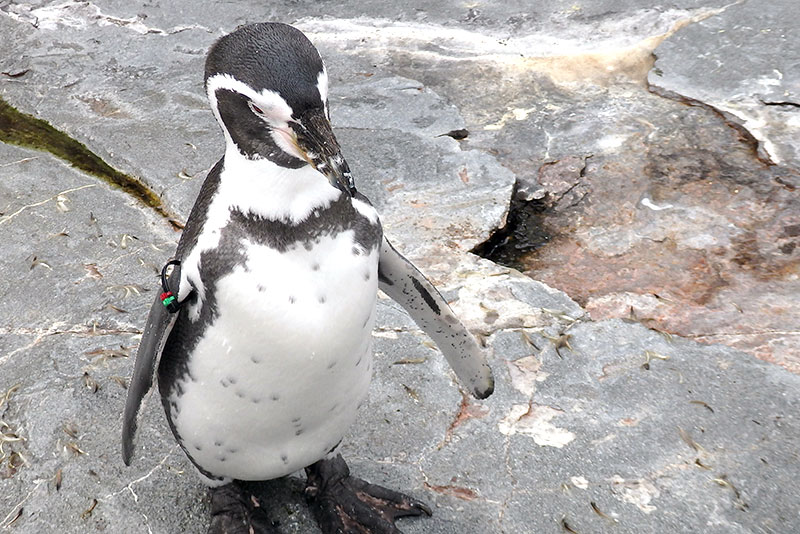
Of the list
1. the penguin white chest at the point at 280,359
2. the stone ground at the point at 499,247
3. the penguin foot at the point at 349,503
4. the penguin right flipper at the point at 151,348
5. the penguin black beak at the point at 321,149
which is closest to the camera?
the penguin black beak at the point at 321,149

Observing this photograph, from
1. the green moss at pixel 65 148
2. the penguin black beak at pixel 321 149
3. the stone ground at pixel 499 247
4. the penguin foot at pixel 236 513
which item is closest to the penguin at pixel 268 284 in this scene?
the penguin black beak at pixel 321 149

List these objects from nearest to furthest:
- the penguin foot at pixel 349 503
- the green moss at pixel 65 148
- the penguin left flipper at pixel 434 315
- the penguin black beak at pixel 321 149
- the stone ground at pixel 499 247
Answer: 1. the penguin black beak at pixel 321 149
2. the penguin left flipper at pixel 434 315
3. the penguin foot at pixel 349 503
4. the stone ground at pixel 499 247
5. the green moss at pixel 65 148

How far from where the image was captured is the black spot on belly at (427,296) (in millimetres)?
2289

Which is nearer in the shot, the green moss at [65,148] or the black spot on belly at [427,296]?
the black spot on belly at [427,296]

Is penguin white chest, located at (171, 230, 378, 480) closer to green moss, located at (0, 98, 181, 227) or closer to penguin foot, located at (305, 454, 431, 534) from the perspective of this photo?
penguin foot, located at (305, 454, 431, 534)

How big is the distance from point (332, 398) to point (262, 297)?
0.37 meters

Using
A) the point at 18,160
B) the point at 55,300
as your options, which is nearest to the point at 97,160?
the point at 18,160

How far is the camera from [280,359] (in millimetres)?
1939

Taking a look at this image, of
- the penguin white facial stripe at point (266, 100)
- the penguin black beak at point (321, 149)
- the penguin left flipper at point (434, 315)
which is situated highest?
the penguin white facial stripe at point (266, 100)

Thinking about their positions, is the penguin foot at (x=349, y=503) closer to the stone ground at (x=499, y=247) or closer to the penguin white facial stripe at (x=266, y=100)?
the stone ground at (x=499, y=247)

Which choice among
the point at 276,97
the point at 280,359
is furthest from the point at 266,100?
the point at 280,359

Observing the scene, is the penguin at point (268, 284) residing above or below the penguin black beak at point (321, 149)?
below

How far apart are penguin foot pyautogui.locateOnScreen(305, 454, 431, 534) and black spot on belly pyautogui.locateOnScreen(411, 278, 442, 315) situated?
507 mm

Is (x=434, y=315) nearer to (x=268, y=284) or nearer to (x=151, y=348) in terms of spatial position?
(x=268, y=284)
